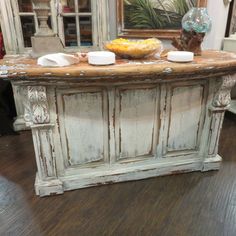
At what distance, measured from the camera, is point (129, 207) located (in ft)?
5.21

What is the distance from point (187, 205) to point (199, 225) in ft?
0.57

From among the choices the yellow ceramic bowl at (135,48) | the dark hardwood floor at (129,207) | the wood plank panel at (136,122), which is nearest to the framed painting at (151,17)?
the yellow ceramic bowl at (135,48)

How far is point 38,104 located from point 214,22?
2.12 m

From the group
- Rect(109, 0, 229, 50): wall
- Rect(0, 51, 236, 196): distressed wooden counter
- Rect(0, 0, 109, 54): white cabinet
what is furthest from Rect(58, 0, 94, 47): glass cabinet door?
Rect(0, 51, 236, 196): distressed wooden counter

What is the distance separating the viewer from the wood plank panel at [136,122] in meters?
1.56

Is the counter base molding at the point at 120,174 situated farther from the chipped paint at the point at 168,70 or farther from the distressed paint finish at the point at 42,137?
the chipped paint at the point at 168,70

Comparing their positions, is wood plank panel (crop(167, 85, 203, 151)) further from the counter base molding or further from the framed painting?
the framed painting

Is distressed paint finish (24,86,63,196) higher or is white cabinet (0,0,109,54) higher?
white cabinet (0,0,109,54)

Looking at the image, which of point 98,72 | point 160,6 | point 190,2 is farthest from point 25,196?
point 190,2

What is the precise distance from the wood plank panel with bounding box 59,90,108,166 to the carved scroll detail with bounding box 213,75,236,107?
0.82m

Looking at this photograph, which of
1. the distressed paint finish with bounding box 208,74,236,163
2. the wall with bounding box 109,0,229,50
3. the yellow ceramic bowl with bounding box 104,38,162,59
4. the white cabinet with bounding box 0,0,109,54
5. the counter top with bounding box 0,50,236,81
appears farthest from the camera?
the wall with bounding box 109,0,229,50

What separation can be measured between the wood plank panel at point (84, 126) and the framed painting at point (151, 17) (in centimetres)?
132

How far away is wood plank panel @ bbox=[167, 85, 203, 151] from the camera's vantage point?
5.35ft

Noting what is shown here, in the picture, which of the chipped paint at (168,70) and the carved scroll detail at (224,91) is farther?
the carved scroll detail at (224,91)
